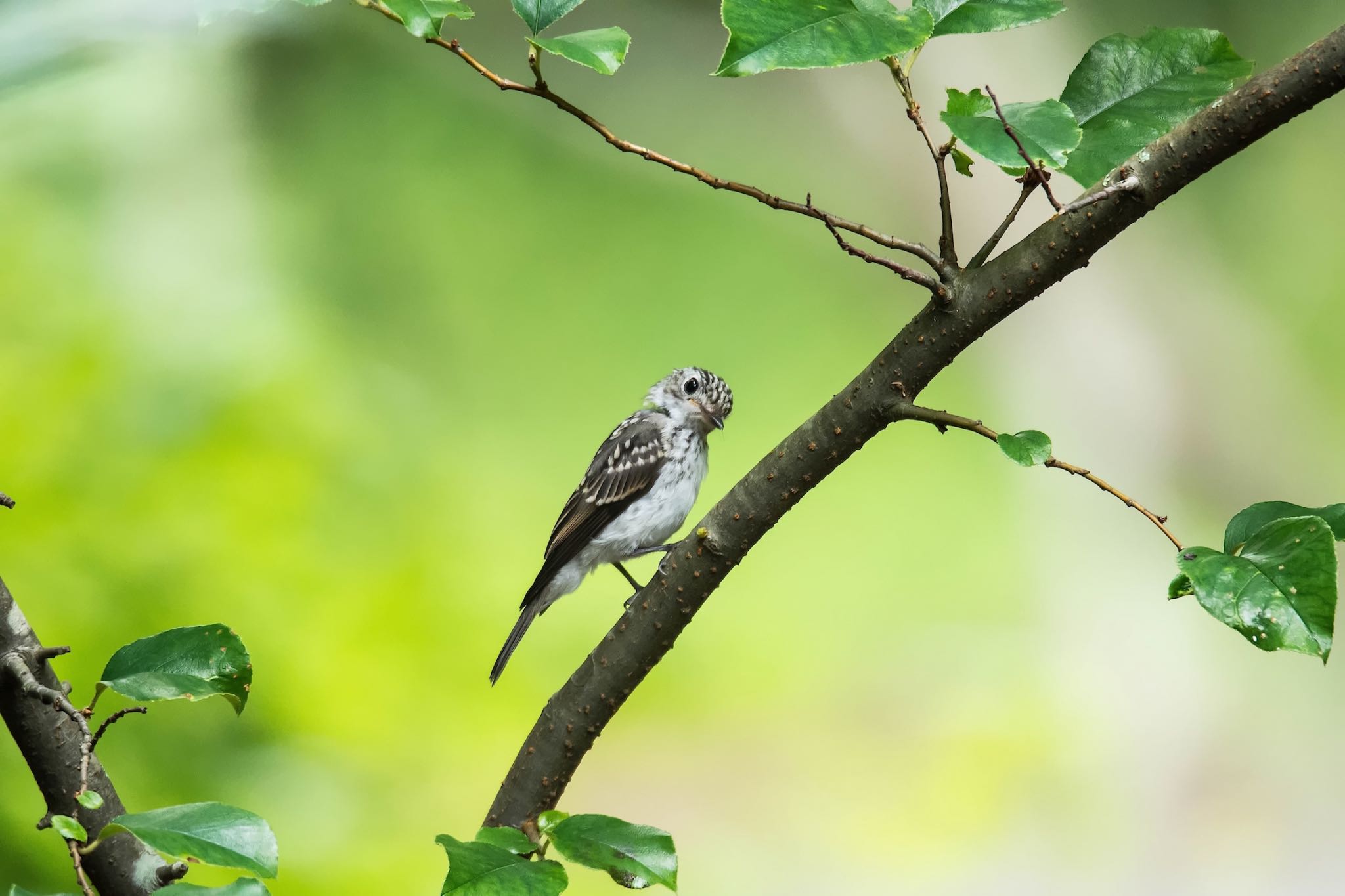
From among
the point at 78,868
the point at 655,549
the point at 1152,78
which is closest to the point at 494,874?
the point at 78,868

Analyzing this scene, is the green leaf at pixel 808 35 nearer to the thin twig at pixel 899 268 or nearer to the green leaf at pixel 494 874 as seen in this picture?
the thin twig at pixel 899 268

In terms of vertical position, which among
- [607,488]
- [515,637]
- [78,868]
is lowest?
[78,868]

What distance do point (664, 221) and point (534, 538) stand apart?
0.61m

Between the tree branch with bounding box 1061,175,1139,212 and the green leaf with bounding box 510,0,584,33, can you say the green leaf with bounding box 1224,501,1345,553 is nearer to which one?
the tree branch with bounding box 1061,175,1139,212

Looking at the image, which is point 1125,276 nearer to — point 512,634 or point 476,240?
point 476,240

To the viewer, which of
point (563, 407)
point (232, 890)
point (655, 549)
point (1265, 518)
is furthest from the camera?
point (563, 407)

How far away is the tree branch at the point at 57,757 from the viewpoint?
0.62 metres

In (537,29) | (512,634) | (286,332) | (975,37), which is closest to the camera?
(537,29)

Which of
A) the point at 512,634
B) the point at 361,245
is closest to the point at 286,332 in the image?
the point at 361,245

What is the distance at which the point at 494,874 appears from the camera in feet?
1.70

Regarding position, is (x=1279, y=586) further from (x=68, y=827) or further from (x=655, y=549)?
(x=655, y=549)

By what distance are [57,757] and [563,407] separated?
131 cm

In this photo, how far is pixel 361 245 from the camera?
1.90 metres

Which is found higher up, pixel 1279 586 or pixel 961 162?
pixel 961 162
